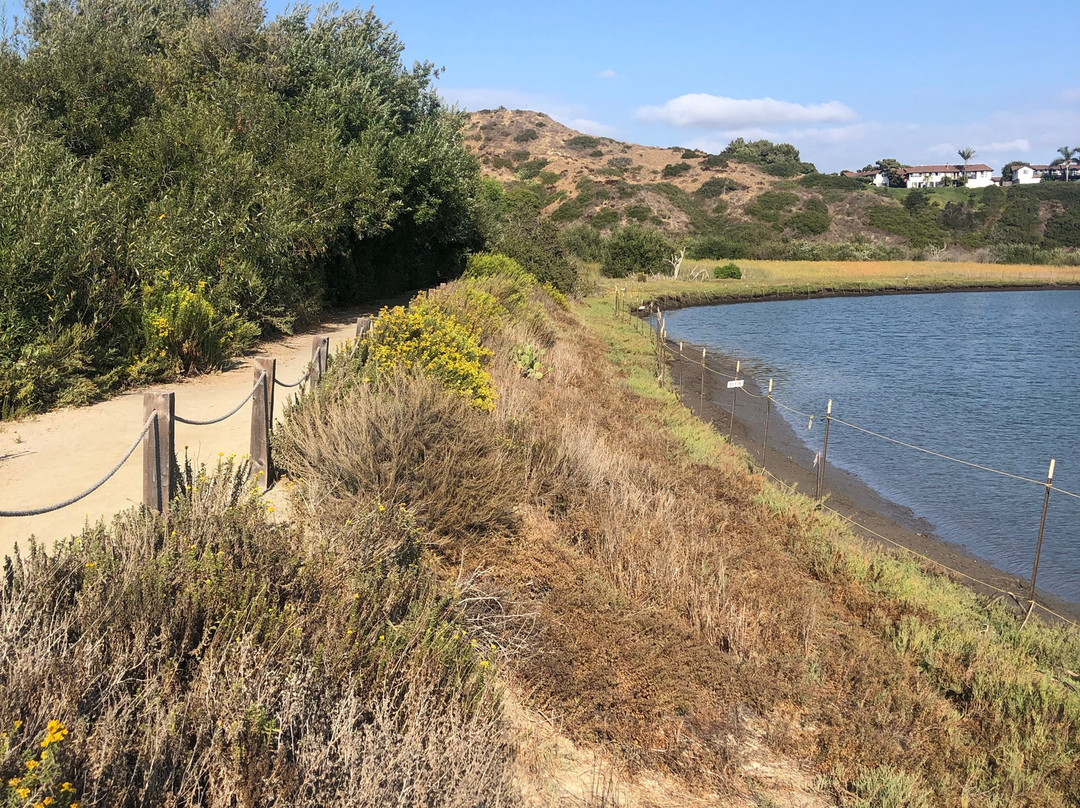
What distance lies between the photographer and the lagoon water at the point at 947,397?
12141 mm

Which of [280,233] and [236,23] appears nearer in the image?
[280,233]

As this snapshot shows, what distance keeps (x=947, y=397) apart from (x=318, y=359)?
17.7m

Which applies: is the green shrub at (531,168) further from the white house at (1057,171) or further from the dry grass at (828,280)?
the white house at (1057,171)

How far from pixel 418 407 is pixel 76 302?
6444 millimetres

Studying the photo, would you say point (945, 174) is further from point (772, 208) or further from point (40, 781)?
point (40, 781)

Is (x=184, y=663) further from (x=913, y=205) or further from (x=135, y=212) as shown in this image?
(x=913, y=205)

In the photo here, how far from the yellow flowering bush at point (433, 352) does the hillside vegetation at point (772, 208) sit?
52603mm

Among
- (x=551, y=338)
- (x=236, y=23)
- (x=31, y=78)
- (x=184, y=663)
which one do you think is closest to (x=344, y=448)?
(x=184, y=663)

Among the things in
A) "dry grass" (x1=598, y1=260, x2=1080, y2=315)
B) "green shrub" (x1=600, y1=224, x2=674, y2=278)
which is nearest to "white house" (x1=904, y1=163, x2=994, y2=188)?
"dry grass" (x1=598, y1=260, x2=1080, y2=315)

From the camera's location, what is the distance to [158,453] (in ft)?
17.0

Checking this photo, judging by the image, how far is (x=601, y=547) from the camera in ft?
21.6

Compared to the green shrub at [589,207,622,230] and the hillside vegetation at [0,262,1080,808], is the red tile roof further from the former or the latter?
the hillside vegetation at [0,262,1080,808]

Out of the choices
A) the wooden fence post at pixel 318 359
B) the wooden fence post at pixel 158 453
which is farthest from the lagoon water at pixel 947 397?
the wooden fence post at pixel 158 453

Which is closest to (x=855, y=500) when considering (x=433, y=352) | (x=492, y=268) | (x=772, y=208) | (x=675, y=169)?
(x=433, y=352)
